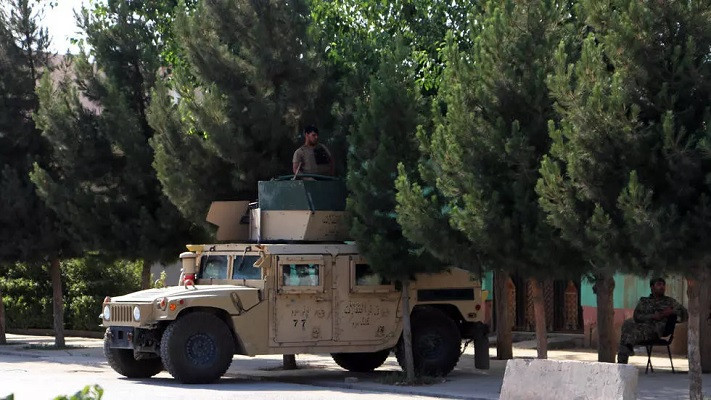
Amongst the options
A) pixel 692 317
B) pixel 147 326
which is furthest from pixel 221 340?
pixel 692 317

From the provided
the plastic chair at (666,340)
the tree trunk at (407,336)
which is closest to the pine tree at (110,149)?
the tree trunk at (407,336)

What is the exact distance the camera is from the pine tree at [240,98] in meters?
19.8

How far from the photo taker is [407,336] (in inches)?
680

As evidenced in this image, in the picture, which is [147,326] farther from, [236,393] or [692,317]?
[692,317]

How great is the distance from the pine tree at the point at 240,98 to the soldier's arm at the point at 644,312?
17.5ft

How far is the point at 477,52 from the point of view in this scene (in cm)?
1549

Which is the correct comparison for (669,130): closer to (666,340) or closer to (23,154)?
(666,340)

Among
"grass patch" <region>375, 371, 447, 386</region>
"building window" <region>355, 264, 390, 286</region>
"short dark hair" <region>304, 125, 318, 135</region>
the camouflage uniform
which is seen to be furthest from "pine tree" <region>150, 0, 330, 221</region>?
the camouflage uniform

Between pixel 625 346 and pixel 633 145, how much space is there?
234 inches

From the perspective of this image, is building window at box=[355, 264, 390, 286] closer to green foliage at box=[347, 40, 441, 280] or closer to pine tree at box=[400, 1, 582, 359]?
green foliage at box=[347, 40, 441, 280]

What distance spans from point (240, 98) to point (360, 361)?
4.19 metres

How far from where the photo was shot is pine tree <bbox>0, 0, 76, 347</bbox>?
24.1 m

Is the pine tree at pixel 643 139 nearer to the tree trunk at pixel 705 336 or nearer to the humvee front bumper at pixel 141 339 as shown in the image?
the tree trunk at pixel 705 336

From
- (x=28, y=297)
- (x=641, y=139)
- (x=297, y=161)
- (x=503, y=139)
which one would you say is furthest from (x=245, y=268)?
(x=28, y=297)
